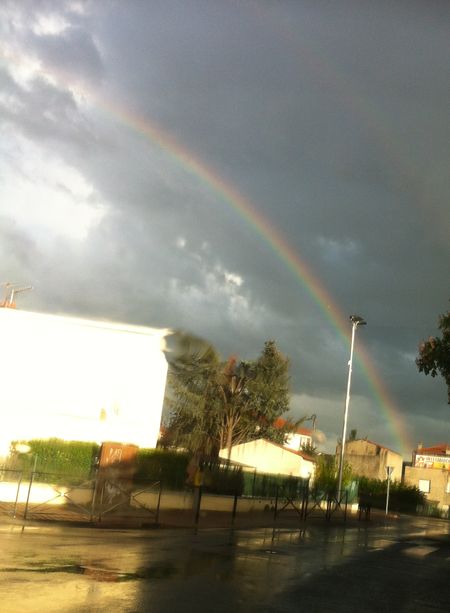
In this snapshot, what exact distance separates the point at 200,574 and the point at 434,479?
207 feet

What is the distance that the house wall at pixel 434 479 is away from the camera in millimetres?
69188

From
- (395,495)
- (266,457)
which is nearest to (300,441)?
(395,495)

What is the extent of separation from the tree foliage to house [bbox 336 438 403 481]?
24405 millimetres

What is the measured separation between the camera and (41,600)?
26.4 ft

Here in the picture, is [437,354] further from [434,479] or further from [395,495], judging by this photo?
[434,479]

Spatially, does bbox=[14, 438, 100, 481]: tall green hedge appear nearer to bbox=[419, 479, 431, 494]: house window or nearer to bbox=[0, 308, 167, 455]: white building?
bbox=[0, 308, 167, 455]: white building

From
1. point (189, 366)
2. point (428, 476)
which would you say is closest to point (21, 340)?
point (189, 366)

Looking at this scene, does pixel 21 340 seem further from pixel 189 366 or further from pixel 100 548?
pixel 100 548

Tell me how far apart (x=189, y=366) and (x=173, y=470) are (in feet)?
59.6

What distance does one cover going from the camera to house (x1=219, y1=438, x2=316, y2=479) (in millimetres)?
48156

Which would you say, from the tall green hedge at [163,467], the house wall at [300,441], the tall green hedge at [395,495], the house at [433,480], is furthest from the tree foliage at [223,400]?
the house at [433,480]

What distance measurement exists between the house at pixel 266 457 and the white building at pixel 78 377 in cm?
1563

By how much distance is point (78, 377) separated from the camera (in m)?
31.7

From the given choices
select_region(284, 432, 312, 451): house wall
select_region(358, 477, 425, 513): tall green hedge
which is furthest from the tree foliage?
select_region(284, 432, 312, 451): house wall
